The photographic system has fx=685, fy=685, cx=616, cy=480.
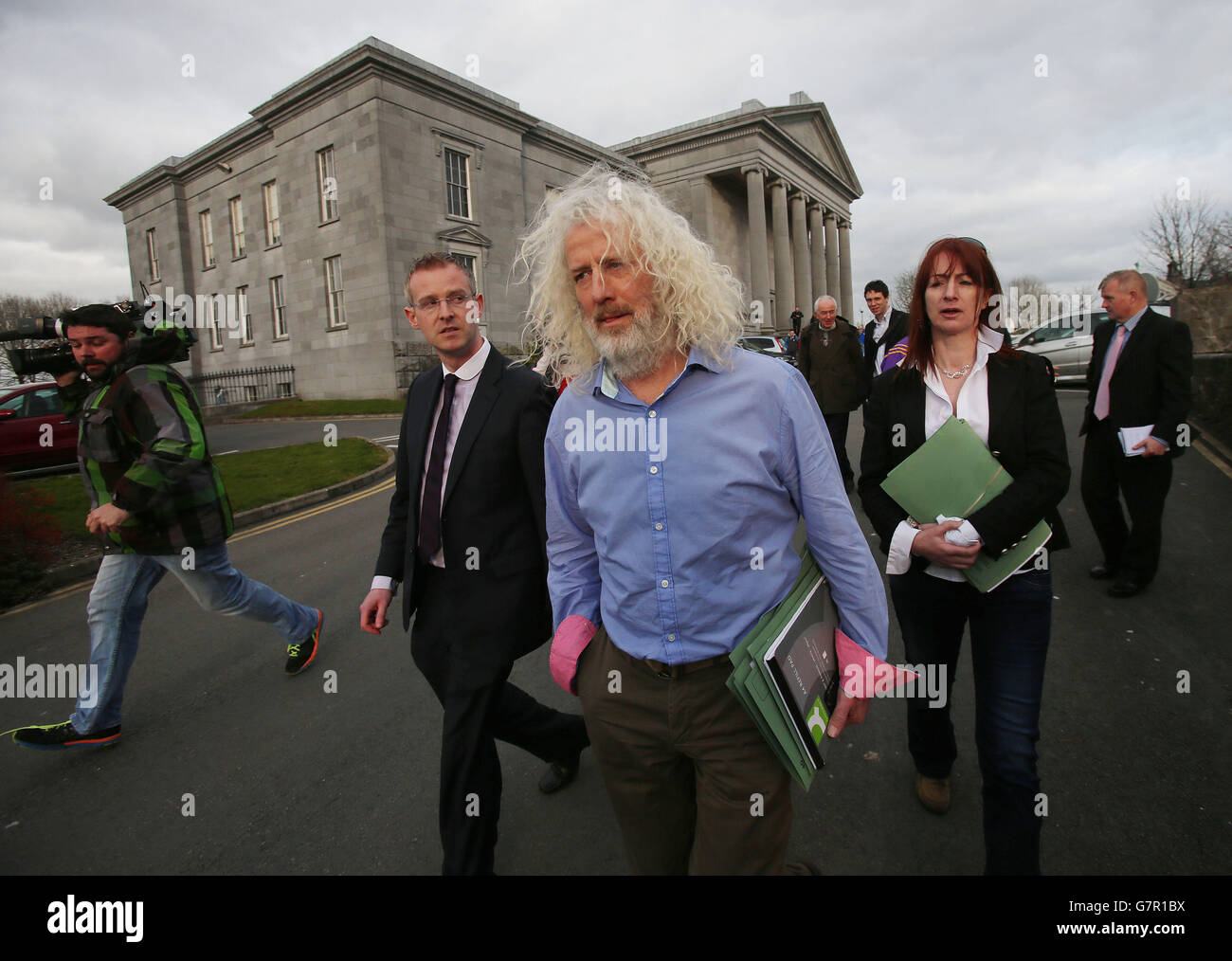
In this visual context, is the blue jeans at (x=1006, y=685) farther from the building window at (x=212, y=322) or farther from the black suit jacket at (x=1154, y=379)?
the building window at (x=212, y=322)

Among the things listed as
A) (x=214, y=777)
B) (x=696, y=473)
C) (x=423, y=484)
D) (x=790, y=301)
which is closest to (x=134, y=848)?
(x=214, y=777)

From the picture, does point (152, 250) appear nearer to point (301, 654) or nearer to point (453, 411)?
point (301, 654)

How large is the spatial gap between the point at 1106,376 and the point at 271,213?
1271 inches

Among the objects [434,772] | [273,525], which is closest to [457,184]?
[273,525]

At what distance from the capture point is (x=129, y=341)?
371cm

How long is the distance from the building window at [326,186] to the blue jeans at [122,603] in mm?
25742

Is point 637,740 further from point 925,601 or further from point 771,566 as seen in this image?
point 925,601

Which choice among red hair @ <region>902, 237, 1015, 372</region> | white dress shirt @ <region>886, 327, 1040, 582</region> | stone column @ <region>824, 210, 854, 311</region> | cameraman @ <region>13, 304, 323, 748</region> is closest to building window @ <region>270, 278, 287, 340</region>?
cameraman @ <region>13, 304, 323, 748</region>

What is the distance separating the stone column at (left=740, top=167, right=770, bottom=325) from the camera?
1533 inches

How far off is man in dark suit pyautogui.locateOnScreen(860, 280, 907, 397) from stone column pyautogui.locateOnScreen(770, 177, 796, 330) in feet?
113

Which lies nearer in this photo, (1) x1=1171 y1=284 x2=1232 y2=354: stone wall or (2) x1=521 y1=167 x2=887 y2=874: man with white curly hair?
(2) x1=521 y1=167 x2=887 y2=874: man with white curly hair

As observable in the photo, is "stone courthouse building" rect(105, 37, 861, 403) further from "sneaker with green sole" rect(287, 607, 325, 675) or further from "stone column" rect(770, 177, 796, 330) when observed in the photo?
"sneaker with green sole" rect(287, 607, 325, 675)

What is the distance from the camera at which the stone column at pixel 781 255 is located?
41500 mm
